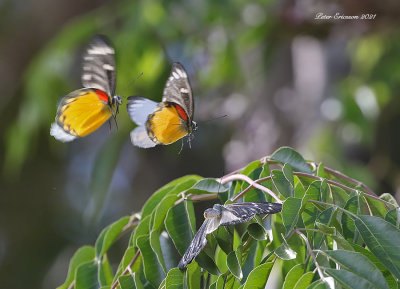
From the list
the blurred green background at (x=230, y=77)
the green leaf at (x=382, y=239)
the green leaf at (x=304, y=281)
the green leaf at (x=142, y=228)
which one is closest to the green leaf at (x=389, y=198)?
the green leaf at (x=382, y=239)

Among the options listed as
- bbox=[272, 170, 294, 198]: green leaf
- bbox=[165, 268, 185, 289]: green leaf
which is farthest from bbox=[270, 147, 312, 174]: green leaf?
bbox=[165, 268, 185, 289]: green leaf

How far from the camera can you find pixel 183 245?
115 cm

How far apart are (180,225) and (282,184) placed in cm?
21

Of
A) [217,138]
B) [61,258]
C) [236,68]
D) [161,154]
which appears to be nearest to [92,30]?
[236,68]

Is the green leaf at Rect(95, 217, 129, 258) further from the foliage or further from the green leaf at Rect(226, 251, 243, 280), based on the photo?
the green leaf at Rect(226, 251, 243, 280)

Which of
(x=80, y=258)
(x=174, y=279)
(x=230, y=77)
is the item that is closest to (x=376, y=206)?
(x=174, y=279)

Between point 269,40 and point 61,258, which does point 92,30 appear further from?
point 61,258

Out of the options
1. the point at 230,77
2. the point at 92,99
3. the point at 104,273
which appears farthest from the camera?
the point at 230,77

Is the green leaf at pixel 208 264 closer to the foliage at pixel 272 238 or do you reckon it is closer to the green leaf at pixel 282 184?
the foliage at pixel 272 238

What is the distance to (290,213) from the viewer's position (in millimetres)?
952

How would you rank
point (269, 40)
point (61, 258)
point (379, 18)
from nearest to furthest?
point (379, 18) < point (269, 40) < point (61, 258)

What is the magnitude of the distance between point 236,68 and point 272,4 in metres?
0.42

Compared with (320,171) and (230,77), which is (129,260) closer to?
(320,171)

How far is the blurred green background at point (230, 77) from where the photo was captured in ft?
10.5
